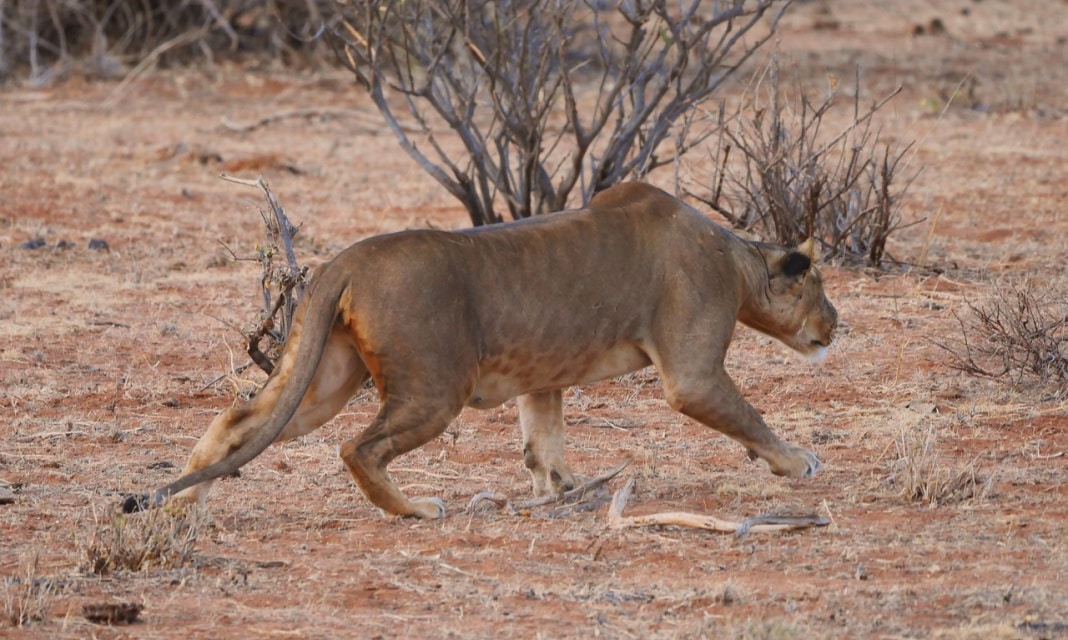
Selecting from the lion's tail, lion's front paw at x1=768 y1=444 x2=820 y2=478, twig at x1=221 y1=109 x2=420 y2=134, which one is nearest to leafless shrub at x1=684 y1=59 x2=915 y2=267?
lion's front paw at x1=768 y1=444 x2=820 y2=478

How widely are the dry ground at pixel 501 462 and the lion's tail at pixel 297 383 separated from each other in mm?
188

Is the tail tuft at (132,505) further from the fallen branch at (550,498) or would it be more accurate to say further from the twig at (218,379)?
the twig at (218,379)

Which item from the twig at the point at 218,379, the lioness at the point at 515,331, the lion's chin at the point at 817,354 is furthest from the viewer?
the twig at the point at 218,379

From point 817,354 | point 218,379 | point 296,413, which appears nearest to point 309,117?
point 218,379

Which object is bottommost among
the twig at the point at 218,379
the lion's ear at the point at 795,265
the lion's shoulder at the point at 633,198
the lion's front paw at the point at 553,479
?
the twig at the point at 218,379

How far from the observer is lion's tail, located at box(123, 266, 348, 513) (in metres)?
4.91

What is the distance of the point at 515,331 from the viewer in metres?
5.26

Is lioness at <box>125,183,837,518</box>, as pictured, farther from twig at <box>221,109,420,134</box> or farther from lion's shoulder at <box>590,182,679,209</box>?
twig at <box>221,109,420,134</box>

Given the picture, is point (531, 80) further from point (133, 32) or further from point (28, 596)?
point (133, 32)

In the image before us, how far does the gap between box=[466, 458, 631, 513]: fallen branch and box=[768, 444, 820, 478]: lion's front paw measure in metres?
0.50

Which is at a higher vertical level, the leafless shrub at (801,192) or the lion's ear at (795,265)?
the lion's ear at (795,265)

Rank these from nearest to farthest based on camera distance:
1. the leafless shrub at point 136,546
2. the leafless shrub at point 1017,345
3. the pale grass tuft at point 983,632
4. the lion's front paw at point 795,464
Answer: the pale grass tuft at point 983,632, the leafless shrub at point 136,546, the lion's front paw at point 795,464, the leafless shrub at point 1017,345

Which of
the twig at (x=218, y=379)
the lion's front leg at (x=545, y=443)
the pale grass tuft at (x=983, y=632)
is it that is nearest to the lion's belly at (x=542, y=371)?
the lion's front leg at (x=545, y=443)

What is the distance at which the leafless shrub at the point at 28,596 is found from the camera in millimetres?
4133
